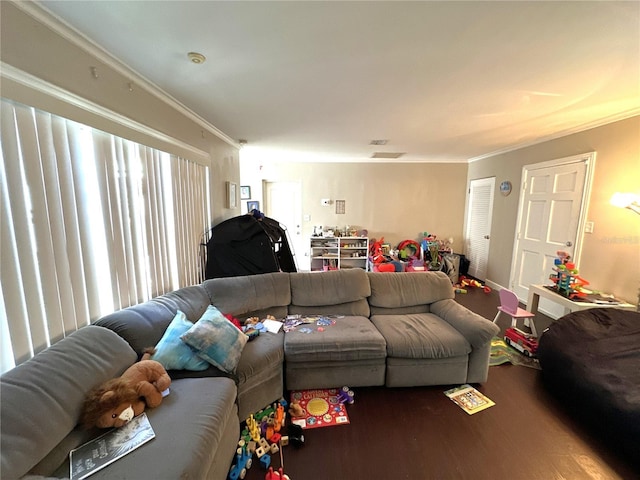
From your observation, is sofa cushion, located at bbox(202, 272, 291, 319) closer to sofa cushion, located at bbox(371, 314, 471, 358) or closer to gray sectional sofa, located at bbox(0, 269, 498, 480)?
gray sectional sofa, located at bbox(0, 269, 498, 480)

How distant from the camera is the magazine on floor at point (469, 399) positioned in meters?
1.89

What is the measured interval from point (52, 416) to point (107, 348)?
1.30ft

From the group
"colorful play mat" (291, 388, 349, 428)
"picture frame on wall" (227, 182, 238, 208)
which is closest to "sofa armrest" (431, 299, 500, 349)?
"colorful play mat" (291, 388, 349, 428)

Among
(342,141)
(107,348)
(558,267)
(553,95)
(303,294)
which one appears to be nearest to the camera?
(107,348)

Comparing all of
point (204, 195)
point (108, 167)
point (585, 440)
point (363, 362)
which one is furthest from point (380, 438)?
point (204, 195)

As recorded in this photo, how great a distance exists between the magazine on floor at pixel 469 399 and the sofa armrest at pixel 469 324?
14.8 inches

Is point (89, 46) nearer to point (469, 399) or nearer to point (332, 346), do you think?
point (332, 346)

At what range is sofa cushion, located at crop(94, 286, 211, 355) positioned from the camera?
158cm

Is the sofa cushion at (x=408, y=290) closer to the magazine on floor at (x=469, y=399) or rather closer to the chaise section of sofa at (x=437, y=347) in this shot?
the chaise section of sofa at (x=437, y=347)

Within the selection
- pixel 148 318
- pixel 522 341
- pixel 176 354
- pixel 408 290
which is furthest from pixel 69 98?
pixel 522 341

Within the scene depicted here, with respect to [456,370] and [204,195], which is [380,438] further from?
[204,195]

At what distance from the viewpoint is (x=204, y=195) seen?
3.09m

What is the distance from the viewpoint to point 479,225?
5055 millimetres

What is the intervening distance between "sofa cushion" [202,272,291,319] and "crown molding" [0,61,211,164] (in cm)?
138
